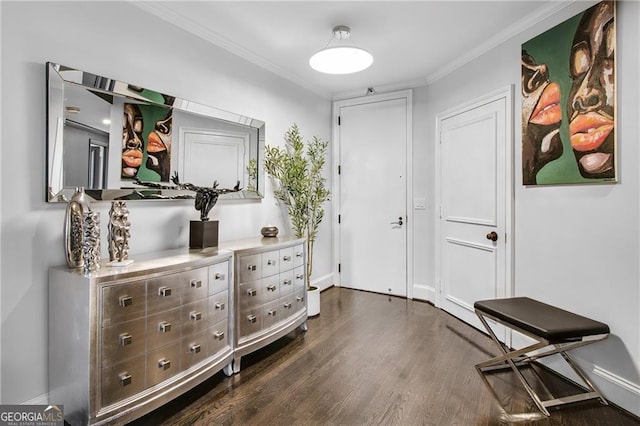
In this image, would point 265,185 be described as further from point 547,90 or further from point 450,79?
point 547,90

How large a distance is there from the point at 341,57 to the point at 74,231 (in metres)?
2.14

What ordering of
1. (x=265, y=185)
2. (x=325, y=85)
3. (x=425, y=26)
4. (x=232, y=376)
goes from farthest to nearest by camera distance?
(x=325, y=85) < (x=265, y=185) < (x=425, y=26) < (x=232, y=376)

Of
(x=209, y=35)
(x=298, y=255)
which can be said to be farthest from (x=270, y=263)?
(x=209, y=35)

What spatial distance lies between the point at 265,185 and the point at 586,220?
2.64m

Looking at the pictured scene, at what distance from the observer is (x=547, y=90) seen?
2.47m

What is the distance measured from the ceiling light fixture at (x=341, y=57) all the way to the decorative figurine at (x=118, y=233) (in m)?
1.77

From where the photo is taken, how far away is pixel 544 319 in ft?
6.68

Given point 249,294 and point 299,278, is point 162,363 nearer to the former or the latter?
point 249,294

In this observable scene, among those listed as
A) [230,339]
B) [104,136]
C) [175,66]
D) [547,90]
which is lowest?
[230,339]

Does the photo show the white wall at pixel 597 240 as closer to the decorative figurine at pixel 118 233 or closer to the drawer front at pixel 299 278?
the drawer front at pixel 299 278

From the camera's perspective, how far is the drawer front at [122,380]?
169 centimetres

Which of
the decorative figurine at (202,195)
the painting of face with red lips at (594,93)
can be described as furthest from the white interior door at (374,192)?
the decorative figurine at (202,195)

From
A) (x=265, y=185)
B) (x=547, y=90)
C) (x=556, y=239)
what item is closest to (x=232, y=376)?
(x=265, y=185)

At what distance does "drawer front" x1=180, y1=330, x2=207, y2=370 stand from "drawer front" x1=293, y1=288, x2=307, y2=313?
101 cm
